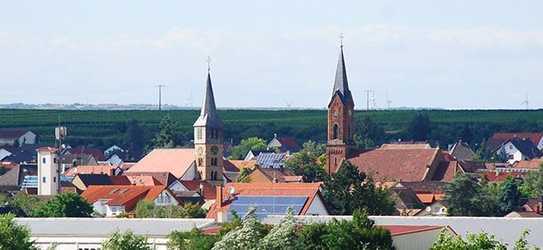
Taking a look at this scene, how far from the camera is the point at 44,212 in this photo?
88312 mm

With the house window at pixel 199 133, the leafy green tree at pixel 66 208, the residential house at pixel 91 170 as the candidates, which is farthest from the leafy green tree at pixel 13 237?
the residential house at pixel 91 170

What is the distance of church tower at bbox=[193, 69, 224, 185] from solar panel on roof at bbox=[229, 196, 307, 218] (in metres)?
48.5

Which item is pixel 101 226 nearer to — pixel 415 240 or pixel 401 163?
pixel 415 240

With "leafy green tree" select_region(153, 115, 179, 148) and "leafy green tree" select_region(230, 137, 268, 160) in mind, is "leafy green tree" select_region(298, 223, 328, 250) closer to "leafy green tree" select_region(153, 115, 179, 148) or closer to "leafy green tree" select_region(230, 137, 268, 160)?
"leafy green tree" select_region(153, 115, 179, 148)

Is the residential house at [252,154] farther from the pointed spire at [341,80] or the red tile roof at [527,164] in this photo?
the pointed spire at [341,80]

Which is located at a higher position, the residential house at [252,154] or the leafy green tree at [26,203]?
the leafy green tree at [26,203]

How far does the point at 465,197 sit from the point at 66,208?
21093 mm

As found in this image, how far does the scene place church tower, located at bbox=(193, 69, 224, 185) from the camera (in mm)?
130875

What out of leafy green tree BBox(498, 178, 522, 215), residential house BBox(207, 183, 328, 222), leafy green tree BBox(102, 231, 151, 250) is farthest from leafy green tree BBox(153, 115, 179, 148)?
leafy green tree BBox(102, 231, 151, 250)

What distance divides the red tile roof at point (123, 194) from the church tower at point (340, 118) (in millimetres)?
23484

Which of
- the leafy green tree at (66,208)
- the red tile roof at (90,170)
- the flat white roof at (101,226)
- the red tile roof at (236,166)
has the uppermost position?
the flat white roof at (101,226)

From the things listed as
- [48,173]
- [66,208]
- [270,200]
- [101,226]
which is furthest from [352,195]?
[48,173]

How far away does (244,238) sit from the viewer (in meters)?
52.1

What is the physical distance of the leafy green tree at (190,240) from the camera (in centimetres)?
5522
